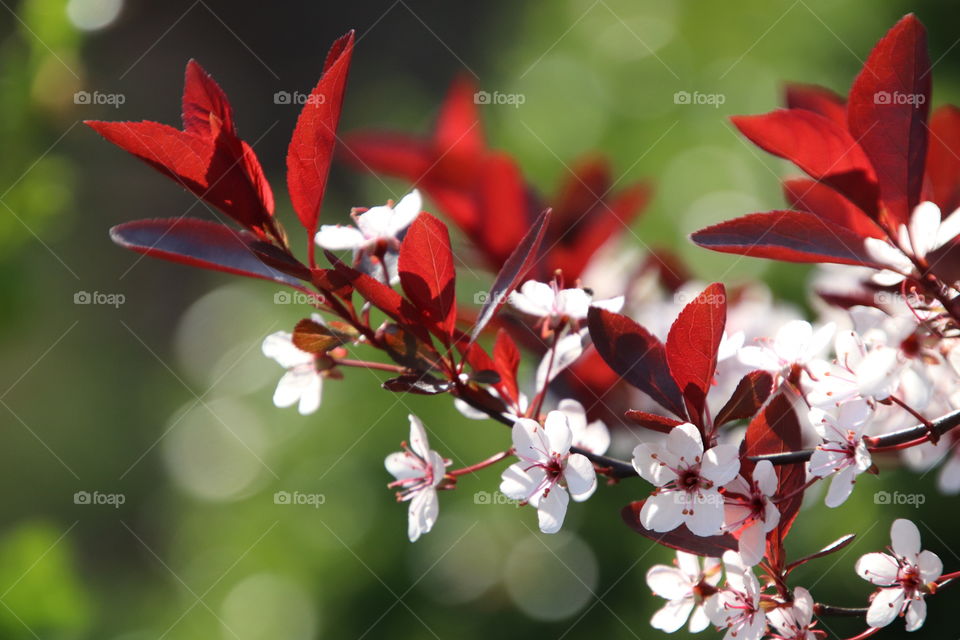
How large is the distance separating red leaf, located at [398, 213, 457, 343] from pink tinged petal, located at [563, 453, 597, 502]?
12 cm

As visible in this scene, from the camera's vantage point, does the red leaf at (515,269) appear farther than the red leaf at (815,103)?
No

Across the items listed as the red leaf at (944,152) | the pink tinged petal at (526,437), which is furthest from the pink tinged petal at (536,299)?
the red leaf at (944,152)

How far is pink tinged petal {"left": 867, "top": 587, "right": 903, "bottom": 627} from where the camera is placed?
46cm

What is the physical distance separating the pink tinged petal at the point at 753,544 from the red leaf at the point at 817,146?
22 cm

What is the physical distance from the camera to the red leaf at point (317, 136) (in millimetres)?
485

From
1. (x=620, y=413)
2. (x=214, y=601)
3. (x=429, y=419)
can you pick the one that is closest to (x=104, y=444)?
(x=214, y=601)

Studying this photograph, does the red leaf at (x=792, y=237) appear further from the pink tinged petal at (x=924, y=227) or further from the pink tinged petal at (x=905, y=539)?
the pink tinged petal at (x=905, y=539)

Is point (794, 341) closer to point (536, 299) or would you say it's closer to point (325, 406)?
point (536, 299)

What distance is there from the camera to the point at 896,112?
1.69ft

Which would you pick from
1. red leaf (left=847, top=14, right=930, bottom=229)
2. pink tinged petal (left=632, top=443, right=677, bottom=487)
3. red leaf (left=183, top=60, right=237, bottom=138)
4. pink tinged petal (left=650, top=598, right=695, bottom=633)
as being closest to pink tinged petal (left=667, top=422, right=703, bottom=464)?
pink tinged petal (left=632, top=443, right=677, bottom=487)

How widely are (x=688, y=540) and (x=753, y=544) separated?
4 centimetres

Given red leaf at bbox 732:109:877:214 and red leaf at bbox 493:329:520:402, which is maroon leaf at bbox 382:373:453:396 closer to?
red leaf at bbox 493:329:520:402

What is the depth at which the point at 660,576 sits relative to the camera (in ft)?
1.72

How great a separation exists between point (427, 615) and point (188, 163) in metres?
0.94
